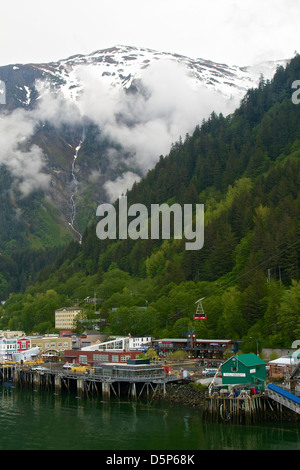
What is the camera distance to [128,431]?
184 feet

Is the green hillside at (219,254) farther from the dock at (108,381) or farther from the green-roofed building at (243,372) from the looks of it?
the green-roofed building at (243,372)

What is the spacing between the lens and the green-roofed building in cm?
6256

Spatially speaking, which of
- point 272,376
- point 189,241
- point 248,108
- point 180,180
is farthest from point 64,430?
point 248,108

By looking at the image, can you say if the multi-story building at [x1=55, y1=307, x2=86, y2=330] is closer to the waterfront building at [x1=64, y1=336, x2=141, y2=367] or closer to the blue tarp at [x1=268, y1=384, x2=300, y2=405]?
the waterfront building at [x1=64, y1=336, x2=141, y2=367]

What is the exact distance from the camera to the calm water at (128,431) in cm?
5072

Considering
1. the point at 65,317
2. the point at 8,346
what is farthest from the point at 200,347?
the point at 65,317

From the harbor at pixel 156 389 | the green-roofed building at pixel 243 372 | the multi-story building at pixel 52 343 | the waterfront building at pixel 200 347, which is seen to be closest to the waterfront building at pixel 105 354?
the harbor at pixel 156 389

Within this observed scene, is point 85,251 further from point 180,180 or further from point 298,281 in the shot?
point 298,281

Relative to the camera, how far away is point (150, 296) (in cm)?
12706

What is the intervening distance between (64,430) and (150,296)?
232ft

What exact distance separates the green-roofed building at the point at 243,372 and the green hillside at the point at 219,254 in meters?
16.9

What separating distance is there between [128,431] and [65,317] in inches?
3595

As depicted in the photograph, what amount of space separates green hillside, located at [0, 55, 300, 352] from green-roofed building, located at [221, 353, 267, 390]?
16.9 meters

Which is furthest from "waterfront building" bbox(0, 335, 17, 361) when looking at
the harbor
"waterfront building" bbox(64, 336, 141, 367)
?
"waterfront building" bbox(64, 336, 141, 367)
